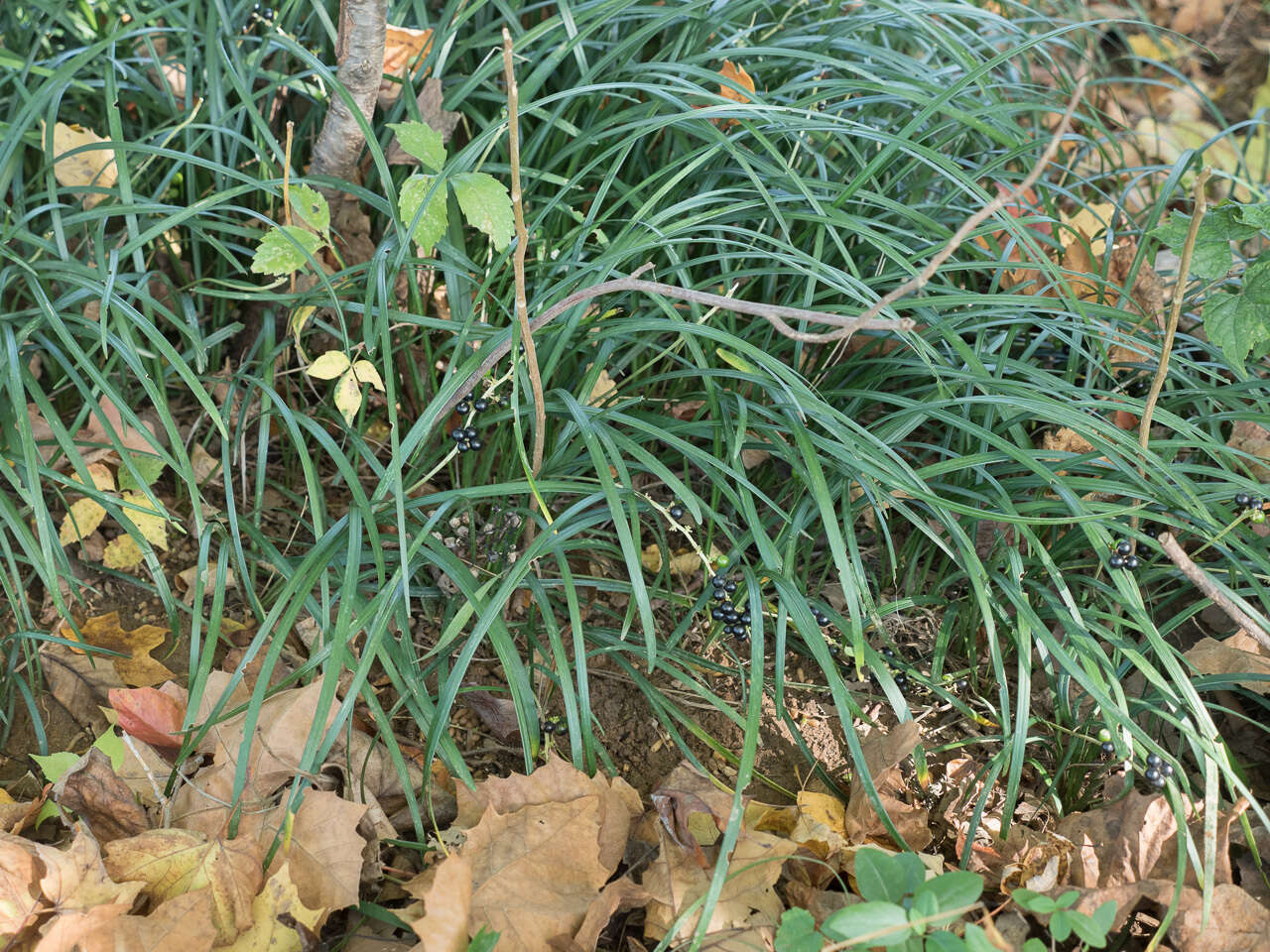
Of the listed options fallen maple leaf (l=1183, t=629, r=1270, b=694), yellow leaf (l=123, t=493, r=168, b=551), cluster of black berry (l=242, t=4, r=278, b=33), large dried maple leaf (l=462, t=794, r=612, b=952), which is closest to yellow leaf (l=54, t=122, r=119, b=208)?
cluster of black berry (l=242, t=4, r=278, b=33)

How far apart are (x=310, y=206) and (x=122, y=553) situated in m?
0.71

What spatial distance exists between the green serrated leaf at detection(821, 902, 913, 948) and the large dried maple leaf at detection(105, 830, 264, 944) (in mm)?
752

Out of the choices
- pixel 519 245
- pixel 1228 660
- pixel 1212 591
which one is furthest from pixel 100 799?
pixel 1228 660

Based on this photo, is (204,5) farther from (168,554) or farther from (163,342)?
(168,554)

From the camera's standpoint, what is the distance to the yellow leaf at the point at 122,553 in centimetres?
181

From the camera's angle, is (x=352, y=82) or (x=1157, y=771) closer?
(x=1157, y=771)

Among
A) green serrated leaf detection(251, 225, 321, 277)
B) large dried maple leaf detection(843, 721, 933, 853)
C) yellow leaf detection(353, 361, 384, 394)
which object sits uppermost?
green serrated leaf detection(251, 225, 321, 277)

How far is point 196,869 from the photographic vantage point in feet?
4.38

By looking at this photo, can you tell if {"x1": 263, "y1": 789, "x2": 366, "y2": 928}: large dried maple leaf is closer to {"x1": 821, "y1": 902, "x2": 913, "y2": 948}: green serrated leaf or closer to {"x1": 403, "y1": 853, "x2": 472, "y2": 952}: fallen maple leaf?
{"x1": 403, "y1": 853, "x2": 472, "y2": 952}: fallen maple leaf

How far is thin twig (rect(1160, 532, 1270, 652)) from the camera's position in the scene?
1464 mm

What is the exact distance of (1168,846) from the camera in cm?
146

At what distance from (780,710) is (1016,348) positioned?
96cm

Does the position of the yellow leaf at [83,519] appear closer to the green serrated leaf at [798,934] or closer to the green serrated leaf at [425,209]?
the green serrated leaf at [425,209]

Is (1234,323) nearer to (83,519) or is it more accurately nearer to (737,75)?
(737,75)
